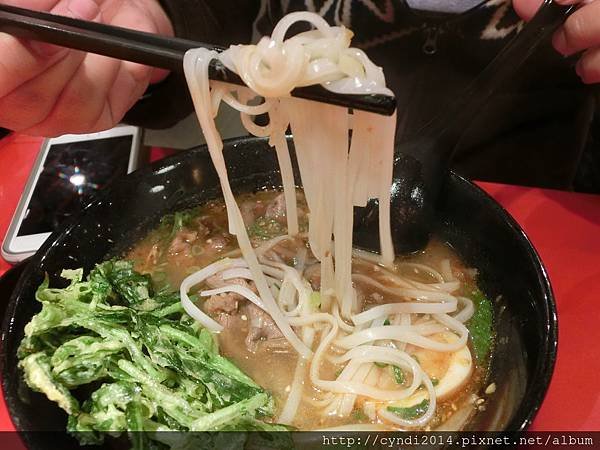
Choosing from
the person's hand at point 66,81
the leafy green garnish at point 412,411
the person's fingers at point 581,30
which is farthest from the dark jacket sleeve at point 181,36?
the leafy green garnish at point 412,411

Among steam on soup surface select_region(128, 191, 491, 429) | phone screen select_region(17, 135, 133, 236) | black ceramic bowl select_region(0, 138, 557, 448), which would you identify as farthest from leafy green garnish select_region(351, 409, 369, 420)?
phone screen select_region(17, 135, 133, 236)

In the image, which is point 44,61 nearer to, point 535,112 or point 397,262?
point 397,262

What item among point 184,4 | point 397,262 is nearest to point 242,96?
point 397,262

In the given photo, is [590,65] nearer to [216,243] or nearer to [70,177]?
[216,243]

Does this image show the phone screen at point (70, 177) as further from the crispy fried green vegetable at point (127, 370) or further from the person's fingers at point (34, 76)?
the crispy fried green vegetable at point (127, 370)

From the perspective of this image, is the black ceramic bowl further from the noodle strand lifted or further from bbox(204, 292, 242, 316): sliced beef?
bbox(204, 292, 242, 316): sliced beef
